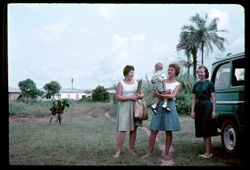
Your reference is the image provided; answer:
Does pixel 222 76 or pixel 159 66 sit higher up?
pixel 159 66

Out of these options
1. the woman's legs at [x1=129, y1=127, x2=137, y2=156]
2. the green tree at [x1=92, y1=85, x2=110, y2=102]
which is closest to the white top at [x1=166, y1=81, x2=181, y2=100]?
the woman's legs at [x1=129, y1=127, x2=137, y2=156]

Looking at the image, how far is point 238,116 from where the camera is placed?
6051mm

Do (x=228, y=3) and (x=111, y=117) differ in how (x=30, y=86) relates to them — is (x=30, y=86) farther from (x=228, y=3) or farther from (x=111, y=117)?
(x=228, y=3)

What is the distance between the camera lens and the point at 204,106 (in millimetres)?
6281

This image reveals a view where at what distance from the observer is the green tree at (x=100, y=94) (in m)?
7.65

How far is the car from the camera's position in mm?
6070

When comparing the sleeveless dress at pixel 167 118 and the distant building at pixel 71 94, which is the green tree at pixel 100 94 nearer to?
the distant building at pixel 71 94

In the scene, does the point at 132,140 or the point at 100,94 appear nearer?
the point at 132,140

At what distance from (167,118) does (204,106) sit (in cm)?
67

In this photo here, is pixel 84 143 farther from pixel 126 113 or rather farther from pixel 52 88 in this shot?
pixel 126 113

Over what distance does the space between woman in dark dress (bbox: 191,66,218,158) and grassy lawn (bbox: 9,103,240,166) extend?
46 centimetres

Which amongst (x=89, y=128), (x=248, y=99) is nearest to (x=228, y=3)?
(x=248, y=99)

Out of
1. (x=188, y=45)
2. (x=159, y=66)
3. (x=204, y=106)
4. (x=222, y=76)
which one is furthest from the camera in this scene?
(x=222, y=76)

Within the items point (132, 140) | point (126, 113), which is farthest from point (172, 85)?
point (132, 140)
